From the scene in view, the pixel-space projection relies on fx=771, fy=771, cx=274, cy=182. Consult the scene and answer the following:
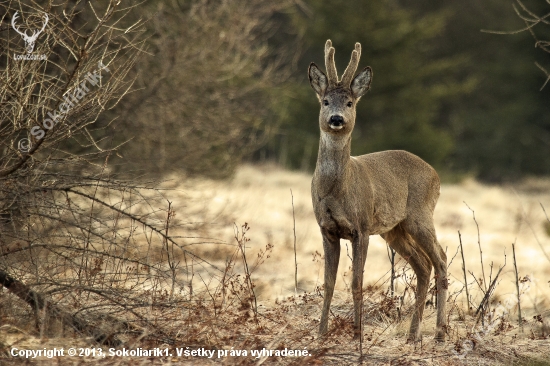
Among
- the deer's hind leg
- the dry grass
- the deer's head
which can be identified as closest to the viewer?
the dry grass

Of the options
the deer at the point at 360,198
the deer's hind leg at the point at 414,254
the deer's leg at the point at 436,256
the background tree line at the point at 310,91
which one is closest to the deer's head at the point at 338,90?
the deer at the point at 360,198

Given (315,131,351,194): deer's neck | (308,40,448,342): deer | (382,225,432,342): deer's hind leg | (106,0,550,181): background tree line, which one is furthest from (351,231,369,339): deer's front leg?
(106,0,550,181): background tree line

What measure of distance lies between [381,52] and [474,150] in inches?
375

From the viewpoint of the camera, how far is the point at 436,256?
708 centimetres

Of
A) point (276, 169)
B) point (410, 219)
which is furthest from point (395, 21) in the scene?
point (410, 219)

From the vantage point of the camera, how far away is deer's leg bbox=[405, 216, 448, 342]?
684 cm

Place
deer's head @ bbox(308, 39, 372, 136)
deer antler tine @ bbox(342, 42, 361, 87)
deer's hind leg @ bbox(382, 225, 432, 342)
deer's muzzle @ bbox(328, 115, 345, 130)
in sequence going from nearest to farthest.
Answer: deer's muzzle @ bbox(328, 115, 345, 130)
deer's head @ bbox(308, 39, 372, 136)
deer antler tine @ bbox(342, 42, 361, 87)
deer's hind leg @ bbox(382, 225, 432, 342)

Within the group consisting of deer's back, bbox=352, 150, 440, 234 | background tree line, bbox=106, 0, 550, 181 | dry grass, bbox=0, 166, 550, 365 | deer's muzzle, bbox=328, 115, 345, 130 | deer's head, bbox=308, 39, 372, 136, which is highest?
background tree line, bbox=106, 0, 550, 181

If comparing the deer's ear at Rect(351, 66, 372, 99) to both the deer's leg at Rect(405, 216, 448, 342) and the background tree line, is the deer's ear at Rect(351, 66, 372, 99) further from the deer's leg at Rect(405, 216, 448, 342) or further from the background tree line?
the background tree line

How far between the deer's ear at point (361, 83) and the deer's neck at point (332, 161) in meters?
0.43

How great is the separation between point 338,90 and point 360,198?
93cm

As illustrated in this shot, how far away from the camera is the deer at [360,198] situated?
20.3 feet

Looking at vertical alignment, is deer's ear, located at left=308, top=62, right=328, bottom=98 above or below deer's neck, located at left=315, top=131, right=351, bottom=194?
above

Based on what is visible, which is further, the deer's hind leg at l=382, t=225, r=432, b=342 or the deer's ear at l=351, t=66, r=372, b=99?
the deer's hind leg at l=382, t=225, r=432, b=342
